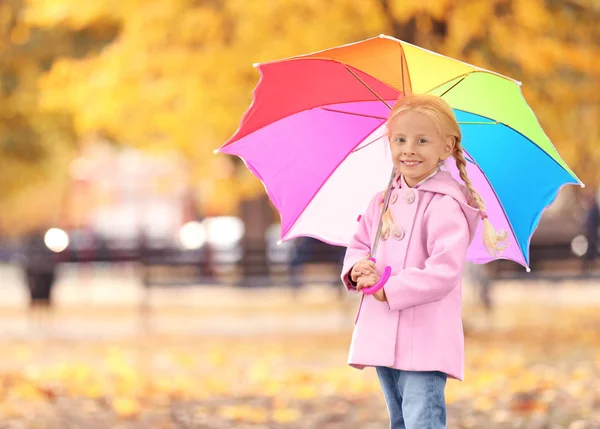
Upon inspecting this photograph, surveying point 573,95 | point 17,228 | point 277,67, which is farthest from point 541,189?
point 17,228

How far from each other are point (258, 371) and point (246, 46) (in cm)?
340

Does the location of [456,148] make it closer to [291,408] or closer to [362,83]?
[362,83]

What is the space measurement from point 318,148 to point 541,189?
3.05 feet

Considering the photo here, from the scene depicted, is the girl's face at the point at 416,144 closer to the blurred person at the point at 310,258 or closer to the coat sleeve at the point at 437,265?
the coat sleeve at the point at 437,265

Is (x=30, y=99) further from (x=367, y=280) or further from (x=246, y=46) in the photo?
(x=367, y=280)

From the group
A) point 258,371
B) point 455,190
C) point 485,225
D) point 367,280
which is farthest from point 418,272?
point 258,371

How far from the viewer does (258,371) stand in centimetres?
992

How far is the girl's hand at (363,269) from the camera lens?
3.77m

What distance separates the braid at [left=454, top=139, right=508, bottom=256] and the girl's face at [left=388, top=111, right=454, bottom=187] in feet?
0.22

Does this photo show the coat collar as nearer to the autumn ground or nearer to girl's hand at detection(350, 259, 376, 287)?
girl's hand at detection(350, 259, 376, 287)

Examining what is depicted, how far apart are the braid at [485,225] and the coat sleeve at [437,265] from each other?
0.10 metres

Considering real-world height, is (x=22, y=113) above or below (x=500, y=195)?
above

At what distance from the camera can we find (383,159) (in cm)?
475

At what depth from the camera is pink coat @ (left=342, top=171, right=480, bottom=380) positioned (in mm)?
3725
